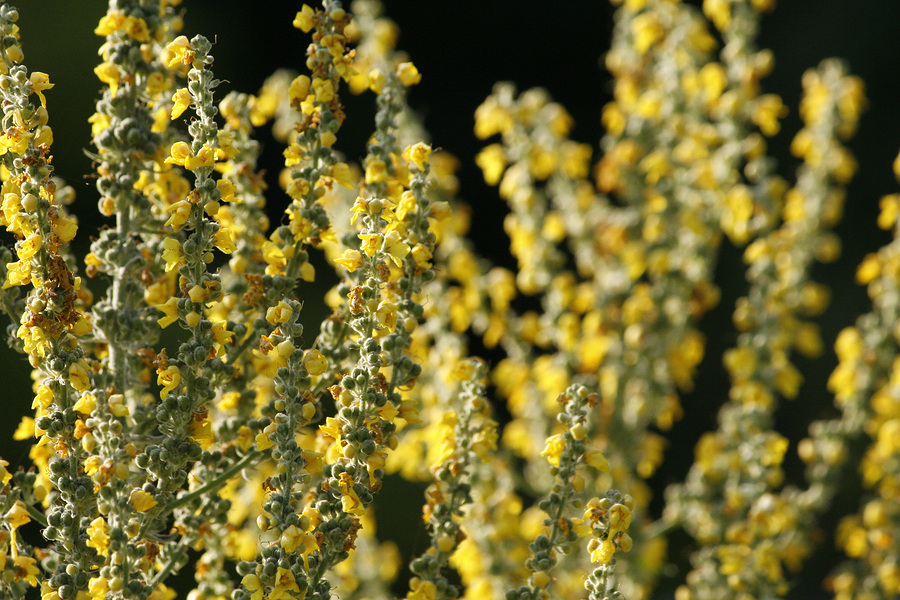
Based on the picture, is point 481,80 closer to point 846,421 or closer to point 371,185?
point 846,421

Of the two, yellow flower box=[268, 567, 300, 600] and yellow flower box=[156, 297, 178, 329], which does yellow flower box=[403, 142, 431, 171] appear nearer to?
yellow flower box=[156, 297, 178, 329]

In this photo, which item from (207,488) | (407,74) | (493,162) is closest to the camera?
(207,488)

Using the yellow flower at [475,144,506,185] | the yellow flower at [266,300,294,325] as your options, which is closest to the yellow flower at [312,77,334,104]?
the yellow flower at [266,300,294,325]

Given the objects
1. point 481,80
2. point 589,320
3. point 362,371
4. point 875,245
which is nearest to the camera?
point 362,371

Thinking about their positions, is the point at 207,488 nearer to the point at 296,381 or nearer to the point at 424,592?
the point at 296,381

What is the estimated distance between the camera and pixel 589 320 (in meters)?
1.87

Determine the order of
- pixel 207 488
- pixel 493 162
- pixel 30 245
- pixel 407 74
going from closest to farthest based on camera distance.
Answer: pixel 30 245, pixel 207 488, pixel 407 74, pixel 493 162

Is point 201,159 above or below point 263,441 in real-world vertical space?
above

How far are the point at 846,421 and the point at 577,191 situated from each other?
0.75 meters

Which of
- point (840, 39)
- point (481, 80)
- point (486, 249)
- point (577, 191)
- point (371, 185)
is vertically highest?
point (840, 39)

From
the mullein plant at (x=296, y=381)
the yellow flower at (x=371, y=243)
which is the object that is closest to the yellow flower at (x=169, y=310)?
the mullein plant at (x=296, y=381)

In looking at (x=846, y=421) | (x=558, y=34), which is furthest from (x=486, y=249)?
(x=846, y=421)

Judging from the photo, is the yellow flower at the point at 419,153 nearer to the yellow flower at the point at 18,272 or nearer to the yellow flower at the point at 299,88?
the yellow flower at the point at 299,88

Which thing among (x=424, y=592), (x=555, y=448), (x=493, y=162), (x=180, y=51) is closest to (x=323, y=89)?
(x=180, y=51)
